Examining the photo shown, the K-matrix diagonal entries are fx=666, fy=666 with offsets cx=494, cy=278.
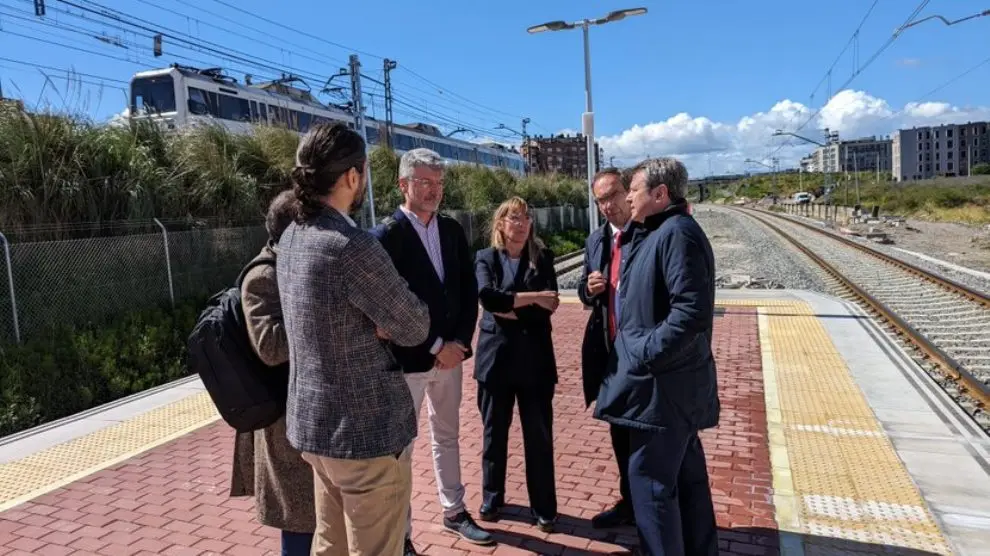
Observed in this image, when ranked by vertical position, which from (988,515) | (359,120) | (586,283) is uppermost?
(359,120)

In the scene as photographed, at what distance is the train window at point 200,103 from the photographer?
58.6 ft

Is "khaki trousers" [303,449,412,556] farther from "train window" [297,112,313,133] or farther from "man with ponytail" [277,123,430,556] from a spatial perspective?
"train window" [297,112,313,133]

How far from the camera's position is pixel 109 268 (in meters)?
9.02

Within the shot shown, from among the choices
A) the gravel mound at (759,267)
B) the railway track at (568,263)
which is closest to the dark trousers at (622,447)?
the gravel mound at (759,267)

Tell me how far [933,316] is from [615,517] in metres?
9.87

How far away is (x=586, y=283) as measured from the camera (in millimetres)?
3809

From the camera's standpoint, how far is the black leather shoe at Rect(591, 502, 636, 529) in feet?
12.5

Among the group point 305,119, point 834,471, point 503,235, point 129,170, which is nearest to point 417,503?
point 503,235

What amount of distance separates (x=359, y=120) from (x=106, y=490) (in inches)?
598

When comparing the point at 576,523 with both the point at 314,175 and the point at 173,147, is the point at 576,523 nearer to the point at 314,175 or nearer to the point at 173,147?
the point at 314,175

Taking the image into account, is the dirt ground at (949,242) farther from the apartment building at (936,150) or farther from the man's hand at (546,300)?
the apartment building at (936,150)

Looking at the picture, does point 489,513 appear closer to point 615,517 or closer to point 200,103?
point 615,517

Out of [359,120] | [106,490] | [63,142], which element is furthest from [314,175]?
[359,120]

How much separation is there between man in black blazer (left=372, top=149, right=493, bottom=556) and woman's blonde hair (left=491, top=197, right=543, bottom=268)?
1.12ft
